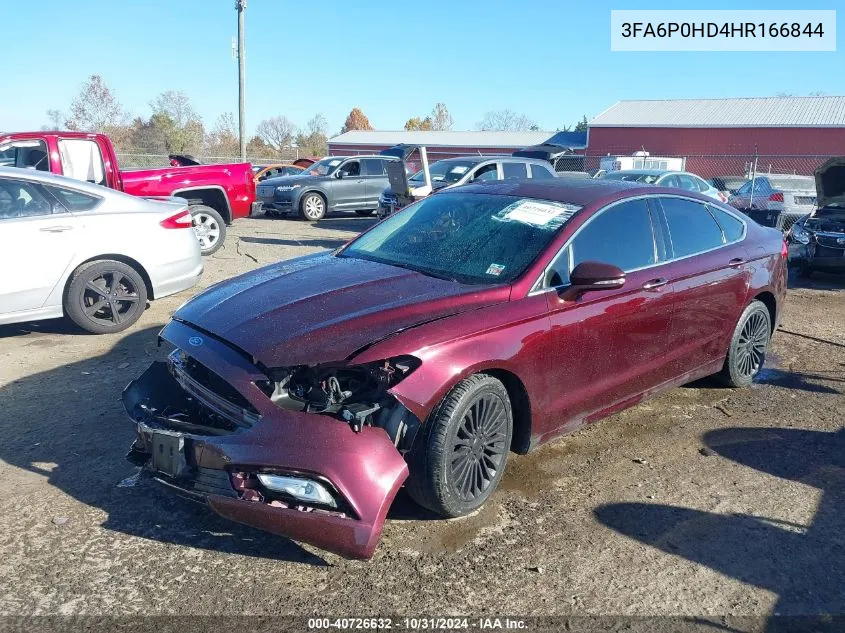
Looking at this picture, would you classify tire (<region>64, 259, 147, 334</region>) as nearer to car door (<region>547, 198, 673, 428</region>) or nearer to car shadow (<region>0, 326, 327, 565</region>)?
car shadow (<region>0, 326, 327, 565</region>)

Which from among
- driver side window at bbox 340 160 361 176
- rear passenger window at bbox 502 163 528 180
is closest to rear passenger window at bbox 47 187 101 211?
rear passenger window at bbox 502 163 528 180

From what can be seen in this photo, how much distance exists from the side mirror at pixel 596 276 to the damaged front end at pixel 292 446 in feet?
3.84

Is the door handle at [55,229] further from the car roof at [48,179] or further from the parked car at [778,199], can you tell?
the parked car at [778,199]

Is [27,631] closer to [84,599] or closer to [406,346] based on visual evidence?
[84,599]

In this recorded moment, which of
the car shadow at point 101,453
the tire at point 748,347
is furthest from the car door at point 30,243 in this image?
the tire at point 748,347

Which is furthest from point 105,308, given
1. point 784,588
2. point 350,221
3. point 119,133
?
point 119,133

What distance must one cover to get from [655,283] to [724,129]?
40.8 metres

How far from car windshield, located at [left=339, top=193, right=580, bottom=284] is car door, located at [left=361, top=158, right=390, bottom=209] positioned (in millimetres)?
14039

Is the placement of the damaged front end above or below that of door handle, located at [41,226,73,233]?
below

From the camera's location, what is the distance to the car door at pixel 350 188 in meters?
18.5

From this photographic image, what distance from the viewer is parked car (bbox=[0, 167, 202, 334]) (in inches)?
243

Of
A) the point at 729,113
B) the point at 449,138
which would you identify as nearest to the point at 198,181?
the point at 729,113

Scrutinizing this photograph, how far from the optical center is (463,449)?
11.7ft

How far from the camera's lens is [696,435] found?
16.1ft
